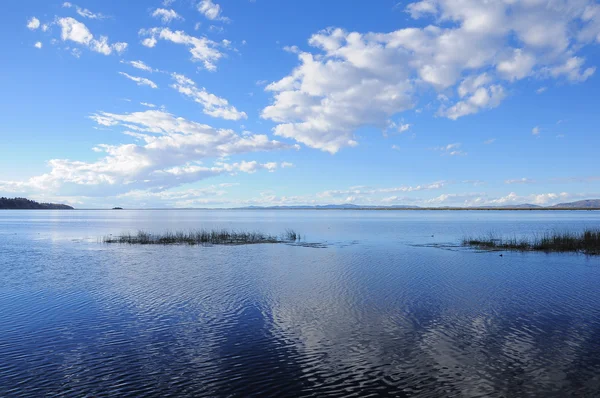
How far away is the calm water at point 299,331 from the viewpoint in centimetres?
956

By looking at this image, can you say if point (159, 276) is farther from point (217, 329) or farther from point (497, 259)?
point (497, 259)

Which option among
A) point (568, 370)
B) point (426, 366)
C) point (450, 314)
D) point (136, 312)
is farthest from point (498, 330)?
point (136, 312)

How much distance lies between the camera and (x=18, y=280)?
22.7 meters

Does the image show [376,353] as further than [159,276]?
No

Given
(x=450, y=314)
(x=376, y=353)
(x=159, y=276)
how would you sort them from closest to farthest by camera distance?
(x=376, y=353), (x=450, y=314), (x=159, y=276)

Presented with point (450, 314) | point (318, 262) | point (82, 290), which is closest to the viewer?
point (450, 314)

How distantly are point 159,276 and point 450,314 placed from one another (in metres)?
16.7

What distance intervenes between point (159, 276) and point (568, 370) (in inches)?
816

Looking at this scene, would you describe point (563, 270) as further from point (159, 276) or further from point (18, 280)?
point (18, 280)

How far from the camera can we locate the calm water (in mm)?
9562

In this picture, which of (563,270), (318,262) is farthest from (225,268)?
(563,270)

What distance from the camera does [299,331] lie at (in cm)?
1360

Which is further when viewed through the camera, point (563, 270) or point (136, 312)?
point (563, 270)

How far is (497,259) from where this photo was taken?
1261 inches
